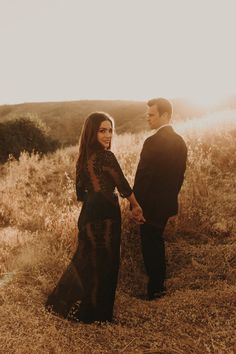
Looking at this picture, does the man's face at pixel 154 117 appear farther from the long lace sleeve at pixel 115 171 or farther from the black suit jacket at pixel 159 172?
the long lace sleeve at pixel 115 171

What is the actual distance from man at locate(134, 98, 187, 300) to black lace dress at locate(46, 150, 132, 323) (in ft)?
1.89

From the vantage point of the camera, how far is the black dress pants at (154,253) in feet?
14.1

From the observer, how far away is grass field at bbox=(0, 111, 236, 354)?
3.16 metres

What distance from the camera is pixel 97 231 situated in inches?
144

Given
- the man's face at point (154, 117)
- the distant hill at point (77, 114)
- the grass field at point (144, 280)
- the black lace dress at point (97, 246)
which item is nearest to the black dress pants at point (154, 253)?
the grass field at point (144, 280)

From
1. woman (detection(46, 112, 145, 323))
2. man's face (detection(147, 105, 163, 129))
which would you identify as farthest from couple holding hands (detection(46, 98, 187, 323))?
man's face (detection(147, 105, 163, 129))

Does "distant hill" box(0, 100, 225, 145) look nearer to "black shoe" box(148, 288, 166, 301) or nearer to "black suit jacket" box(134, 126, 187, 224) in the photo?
"black suit jacket" box(134, 126, 187, 224)

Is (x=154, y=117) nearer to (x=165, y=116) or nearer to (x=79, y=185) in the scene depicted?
(x=165, y=116)

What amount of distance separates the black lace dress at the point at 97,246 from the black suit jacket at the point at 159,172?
1.84 feet

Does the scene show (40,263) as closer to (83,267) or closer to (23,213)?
(83,267)

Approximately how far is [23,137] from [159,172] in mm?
23874

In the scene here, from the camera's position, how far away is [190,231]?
559 centimetres

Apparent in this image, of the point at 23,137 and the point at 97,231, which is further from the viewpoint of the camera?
the point at 23,137

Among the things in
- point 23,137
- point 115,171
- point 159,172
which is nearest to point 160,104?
point 159,172
